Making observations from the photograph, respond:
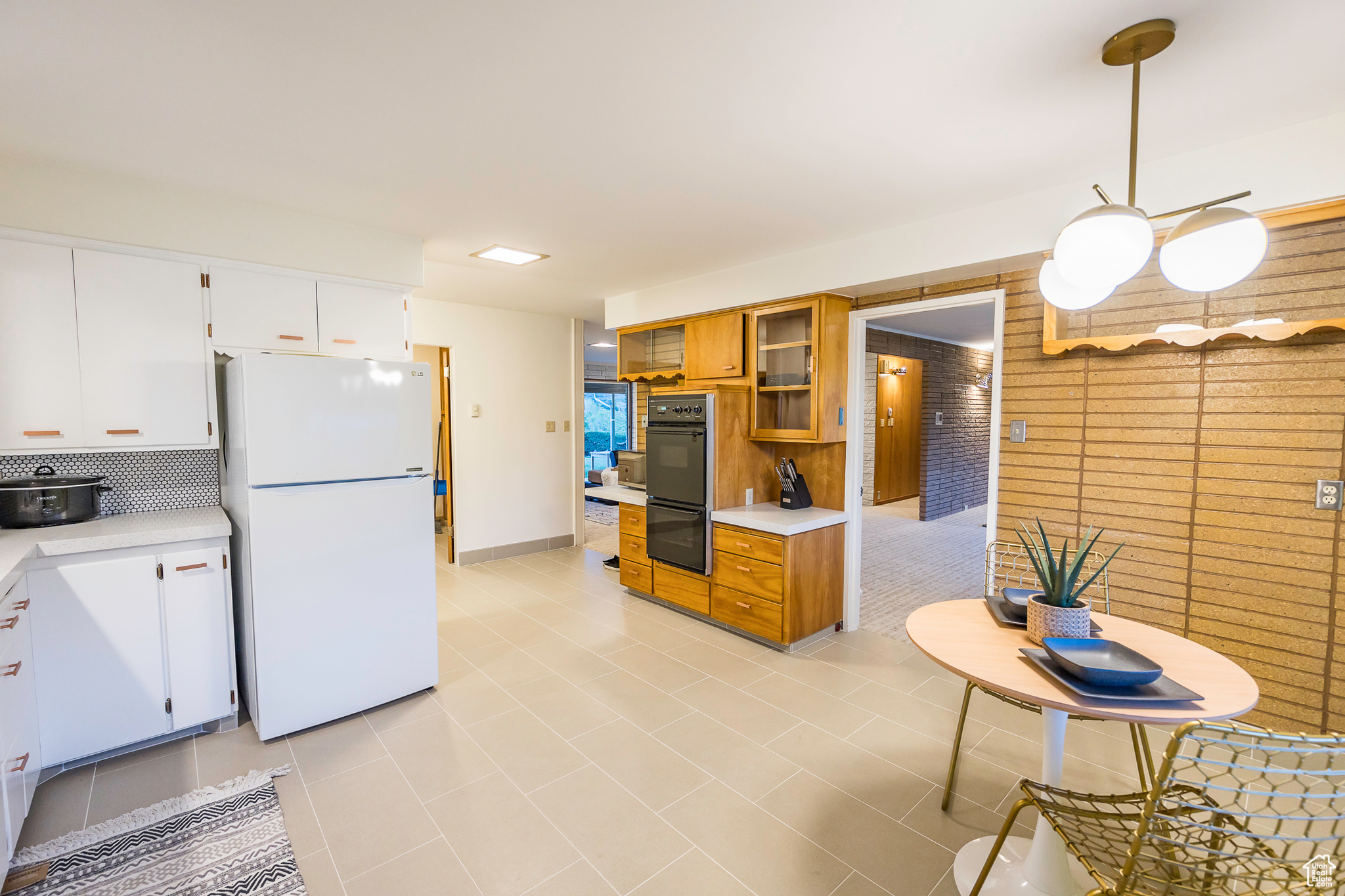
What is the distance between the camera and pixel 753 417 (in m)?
4.01

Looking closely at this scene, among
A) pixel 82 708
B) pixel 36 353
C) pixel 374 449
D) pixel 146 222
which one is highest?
pixel 146 222

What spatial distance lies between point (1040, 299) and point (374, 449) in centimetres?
334

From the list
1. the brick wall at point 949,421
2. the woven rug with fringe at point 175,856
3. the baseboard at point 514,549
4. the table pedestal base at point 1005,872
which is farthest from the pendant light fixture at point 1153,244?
the brick wall at point 949,421

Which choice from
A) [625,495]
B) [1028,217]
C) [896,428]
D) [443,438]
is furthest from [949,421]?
[443,438]

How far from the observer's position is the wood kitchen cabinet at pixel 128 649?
7.25 ft

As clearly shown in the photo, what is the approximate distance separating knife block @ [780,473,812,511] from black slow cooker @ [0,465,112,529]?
3630mm

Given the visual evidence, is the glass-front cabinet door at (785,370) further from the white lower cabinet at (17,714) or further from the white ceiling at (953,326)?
the white lower cabinet at (17,714)

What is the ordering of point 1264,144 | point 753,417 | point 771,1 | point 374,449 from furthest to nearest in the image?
point 753,417 < point 374,449 < point 1264,144 < point 771,1

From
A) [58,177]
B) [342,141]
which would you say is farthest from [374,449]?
[58,177]

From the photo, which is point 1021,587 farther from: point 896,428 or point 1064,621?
point 896,428

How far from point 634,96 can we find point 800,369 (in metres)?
2.18

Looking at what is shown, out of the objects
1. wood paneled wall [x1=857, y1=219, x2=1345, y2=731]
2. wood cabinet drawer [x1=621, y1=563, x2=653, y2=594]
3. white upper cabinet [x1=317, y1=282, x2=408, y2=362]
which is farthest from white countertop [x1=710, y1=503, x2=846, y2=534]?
white upper cabinet [x1=317, y1=282, x2=408, y2=362]

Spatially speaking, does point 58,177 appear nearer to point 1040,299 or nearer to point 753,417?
point 753,417

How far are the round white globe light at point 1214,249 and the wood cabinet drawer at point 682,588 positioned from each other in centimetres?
297
